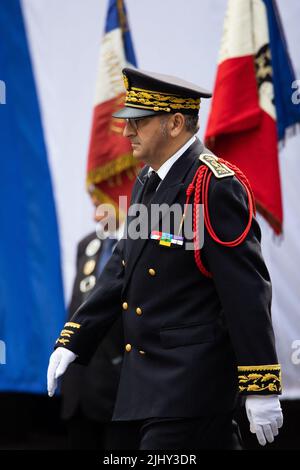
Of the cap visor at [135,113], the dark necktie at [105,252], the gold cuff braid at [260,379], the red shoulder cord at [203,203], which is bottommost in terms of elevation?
the gold cuff braid at [260,379]

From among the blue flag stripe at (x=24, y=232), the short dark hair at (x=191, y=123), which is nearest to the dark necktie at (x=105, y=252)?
the blue flag stripe at (x=24, y=232)

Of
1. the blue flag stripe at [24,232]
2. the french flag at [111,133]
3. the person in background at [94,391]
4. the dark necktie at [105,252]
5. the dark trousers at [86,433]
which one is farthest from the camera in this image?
the blue flag stripe at [24,232]

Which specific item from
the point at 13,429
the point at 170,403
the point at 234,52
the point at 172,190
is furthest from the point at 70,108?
the point at 170,403

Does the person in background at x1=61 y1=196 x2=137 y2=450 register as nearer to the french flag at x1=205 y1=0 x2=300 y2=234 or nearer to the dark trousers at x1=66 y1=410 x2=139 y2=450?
the dark trousers at x1=66 y1=410 x2=139 y2=450

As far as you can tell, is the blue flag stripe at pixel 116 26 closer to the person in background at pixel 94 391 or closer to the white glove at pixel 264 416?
the person in background at pixel 94 391

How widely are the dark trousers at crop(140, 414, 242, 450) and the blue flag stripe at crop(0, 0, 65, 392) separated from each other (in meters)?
2.42

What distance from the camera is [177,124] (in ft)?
9.53

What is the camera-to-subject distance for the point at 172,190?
286 cm

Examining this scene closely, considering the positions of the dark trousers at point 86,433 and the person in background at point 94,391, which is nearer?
the person in background at point 94,391

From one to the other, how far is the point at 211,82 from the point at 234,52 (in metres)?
0.51

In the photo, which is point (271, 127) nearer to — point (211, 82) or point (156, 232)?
point (211, 82)

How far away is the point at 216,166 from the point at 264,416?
0.76 meters

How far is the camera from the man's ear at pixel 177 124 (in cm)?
290

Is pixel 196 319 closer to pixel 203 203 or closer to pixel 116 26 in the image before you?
pixel 203 203
